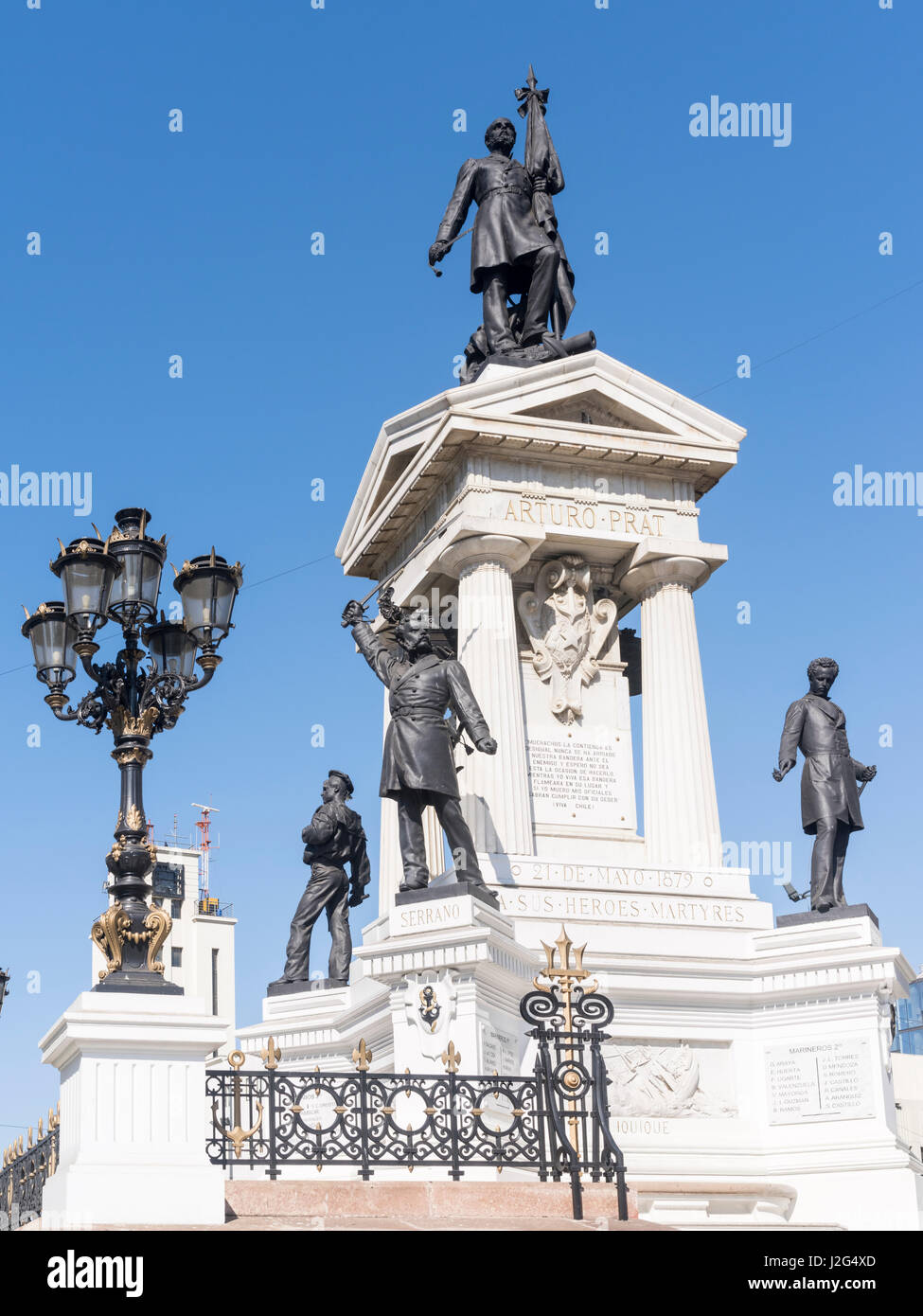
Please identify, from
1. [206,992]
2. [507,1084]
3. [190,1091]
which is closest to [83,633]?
[190,1091]

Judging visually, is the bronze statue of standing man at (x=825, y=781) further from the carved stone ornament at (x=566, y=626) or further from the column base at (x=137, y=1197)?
the column base at (x=137, y=1197)

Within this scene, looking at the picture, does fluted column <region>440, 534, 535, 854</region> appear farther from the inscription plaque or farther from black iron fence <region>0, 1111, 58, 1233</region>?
black iron fence <region>0, 1111, 58, 1233</region>

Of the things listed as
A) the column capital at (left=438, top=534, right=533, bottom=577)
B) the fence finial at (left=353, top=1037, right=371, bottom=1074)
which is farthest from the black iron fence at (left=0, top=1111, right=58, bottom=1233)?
the column capital at (left=438, top=534, right=533, bottom=577)

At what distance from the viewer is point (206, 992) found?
264 ft

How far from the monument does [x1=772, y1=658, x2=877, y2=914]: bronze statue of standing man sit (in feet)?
1.71

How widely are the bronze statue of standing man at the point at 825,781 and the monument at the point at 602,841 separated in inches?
20.5

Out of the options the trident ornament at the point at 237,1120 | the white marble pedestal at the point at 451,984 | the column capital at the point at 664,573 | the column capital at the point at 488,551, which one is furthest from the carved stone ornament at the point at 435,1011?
the column capital at the point at 664,573

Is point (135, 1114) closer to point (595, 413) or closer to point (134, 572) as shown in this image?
point (134, 572)

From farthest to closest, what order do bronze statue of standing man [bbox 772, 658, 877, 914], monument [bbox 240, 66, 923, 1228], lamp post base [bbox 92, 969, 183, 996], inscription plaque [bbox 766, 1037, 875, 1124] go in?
bronze statue of standing man [bbox 772, 658, 877, 914]
inscription plaque [bbox 766, 1037, 875, 1124]
monument [bbox 240, 66, 923, 1228]
lamp post base [bbox 92, 969, 183, 996]

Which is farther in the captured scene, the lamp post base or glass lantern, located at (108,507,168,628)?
glass lantern, located at (108,507,168,628)

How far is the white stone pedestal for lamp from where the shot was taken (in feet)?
35.2

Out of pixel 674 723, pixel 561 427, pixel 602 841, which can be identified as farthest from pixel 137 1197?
pixel 561 427

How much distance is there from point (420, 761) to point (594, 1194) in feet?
21.8

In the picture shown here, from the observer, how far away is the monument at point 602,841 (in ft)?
59.3
